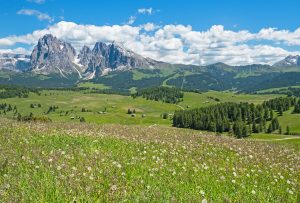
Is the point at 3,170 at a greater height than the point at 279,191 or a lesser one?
greater

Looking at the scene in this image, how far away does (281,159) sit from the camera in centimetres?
1786

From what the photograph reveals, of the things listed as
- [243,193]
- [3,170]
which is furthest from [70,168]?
[243,193]

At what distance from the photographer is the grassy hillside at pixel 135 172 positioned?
9047mm

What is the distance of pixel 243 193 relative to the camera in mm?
10758

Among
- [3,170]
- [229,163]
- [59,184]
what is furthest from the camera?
[229,163]

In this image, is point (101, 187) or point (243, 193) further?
point (243, 193)

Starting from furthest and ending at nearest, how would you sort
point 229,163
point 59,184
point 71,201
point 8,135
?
1. point 8,135
2. point 229,163
3. point 59,184
4. point 71,201

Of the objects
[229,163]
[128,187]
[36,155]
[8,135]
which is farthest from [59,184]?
[8,135]

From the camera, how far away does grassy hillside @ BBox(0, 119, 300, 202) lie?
29.7 feet

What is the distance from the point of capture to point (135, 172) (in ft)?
39.6

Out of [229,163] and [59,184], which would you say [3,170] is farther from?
[229,163]

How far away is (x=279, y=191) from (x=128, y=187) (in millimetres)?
4773

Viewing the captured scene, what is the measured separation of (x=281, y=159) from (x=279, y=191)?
6487mm

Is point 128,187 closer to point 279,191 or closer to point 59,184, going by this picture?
point 59,184
